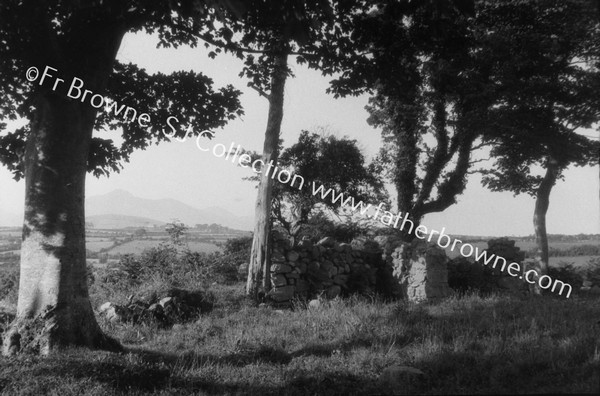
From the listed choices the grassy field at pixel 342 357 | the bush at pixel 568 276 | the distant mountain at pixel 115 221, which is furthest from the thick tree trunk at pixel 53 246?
the distant mountain at pixel 115 221

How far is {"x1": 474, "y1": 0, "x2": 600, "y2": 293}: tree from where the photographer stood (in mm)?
10680

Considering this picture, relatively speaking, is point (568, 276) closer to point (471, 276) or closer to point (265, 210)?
point (471, 276)

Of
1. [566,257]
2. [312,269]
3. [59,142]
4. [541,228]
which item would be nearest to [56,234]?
[59,142]

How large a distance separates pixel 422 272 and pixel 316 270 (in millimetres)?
3255

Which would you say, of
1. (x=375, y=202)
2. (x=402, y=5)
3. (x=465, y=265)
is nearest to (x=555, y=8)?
(x=402, y=5)

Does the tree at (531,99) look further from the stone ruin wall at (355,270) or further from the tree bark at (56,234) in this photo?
the tree bark at (56,234)

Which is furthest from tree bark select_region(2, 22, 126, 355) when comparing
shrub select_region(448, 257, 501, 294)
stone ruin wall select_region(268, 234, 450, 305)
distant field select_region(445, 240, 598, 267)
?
distant field select_region(445, 240, 598, 267)

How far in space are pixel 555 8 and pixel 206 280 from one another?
497 inches

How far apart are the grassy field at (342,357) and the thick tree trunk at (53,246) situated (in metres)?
0.50

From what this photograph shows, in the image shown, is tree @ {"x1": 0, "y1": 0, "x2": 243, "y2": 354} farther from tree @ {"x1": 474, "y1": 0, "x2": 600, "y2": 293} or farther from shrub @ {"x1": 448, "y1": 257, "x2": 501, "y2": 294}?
Answer: shrub @ {"x1": 448, "y1": 257, "x2": 501, "y2": 294}

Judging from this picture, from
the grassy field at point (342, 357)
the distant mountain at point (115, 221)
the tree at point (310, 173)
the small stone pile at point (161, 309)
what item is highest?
the tree at point (310, 173)

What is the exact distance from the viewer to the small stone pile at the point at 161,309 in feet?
30.0

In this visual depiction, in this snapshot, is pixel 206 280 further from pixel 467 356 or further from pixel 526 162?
pixel 526 162

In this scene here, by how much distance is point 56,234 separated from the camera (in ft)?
21.3
